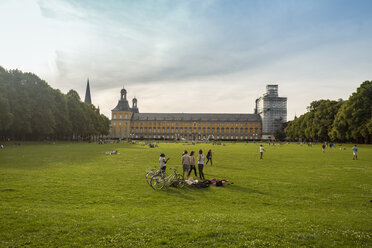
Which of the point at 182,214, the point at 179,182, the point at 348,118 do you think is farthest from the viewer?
the point at 348,118

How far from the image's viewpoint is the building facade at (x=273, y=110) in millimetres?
117938

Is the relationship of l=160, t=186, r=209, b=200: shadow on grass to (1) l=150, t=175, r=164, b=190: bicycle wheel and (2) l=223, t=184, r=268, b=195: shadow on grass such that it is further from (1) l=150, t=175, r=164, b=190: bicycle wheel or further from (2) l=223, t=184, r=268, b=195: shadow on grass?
(2) l=223, t=184, r=268, b=195: shadow on grass

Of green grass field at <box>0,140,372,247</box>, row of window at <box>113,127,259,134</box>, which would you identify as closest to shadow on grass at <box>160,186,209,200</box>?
green grass field at <box>0,140,372,247</box>

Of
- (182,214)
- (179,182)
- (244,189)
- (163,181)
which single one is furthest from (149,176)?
(182,214)

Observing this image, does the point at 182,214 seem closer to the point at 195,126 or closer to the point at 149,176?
the point at 149,176

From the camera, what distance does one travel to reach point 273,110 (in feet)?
391

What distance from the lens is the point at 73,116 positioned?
5819 cm

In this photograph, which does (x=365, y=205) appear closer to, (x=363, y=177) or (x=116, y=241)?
(x=363, y=177)

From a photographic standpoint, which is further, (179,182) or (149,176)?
(149,176)

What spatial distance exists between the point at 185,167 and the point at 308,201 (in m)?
5.59

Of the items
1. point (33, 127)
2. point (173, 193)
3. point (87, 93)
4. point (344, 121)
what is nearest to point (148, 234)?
point (173, 193)

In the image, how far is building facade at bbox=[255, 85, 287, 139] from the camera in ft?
387

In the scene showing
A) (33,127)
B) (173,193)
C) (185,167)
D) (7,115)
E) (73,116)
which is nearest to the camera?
(173,193)

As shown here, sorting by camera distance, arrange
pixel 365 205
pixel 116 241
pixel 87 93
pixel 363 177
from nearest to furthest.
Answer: pixel 116 241, pixel 365 205, pixel 363 177, pixel 87 93
